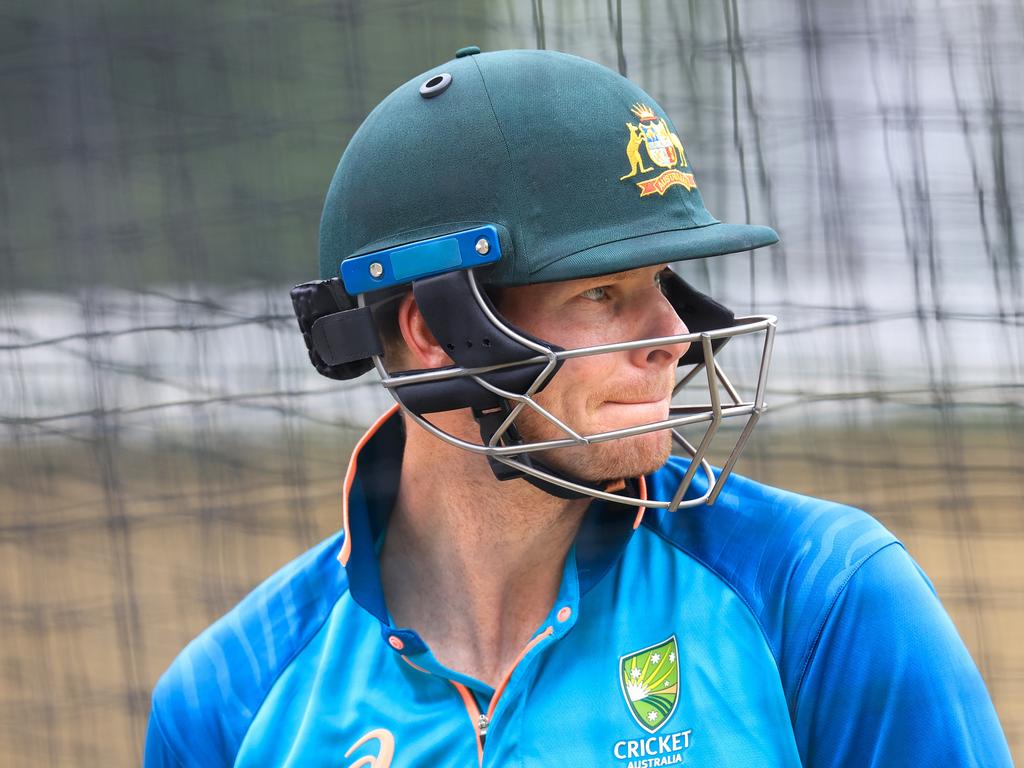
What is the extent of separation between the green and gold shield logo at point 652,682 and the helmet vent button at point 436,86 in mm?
857

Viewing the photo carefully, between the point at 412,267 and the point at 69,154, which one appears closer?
the point at 412,267

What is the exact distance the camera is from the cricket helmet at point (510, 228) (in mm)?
1558

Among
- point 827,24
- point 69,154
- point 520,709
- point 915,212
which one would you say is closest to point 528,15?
point 827,24

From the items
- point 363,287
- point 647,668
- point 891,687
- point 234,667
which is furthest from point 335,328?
point 891,687

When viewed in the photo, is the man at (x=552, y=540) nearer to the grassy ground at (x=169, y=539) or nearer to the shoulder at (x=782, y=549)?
the shoulder at (x=782, y=549)

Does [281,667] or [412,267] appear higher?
[412,267]

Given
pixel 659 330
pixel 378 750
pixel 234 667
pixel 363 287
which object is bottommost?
pixel 378 750

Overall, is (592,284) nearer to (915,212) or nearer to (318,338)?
(318,338)

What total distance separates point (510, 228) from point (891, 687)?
777 millimetres

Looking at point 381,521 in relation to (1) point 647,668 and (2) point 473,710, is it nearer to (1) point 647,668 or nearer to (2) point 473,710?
(2) point 473,710

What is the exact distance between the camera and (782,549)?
5.20 feet

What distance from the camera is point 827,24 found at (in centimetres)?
283

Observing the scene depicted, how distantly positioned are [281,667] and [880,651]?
87 centimetres

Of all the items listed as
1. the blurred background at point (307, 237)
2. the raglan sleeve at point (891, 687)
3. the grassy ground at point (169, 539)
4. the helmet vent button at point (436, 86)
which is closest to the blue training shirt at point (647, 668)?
the raglan sleeve at point (891, 687)
